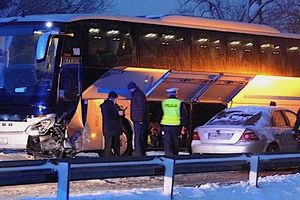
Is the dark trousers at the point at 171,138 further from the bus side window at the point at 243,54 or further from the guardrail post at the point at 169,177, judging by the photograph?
Result: the bus side window at the point at 243,54

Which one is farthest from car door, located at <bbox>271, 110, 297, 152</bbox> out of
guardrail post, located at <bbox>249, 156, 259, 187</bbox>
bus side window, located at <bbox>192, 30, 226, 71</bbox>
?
guardrail post, located at <bbox>249, 156, 259, 187</bbox>

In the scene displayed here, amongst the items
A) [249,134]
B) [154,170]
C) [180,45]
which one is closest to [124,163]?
[154,170]

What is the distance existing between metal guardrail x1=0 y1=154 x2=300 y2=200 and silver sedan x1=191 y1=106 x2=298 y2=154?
9.89ft

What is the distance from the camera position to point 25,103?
52.9 feet

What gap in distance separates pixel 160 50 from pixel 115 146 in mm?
4003

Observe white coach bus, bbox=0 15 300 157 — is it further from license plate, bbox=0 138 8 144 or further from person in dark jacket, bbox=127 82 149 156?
person in dark jacket, bbox=127 82 149 156

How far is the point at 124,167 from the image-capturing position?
30.5 ft

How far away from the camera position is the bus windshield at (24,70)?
1616 cm

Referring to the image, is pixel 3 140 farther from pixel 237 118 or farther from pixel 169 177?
pixel 169 177

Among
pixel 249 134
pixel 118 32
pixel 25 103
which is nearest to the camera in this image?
pixel 249 134

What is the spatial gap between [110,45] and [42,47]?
2489 mm

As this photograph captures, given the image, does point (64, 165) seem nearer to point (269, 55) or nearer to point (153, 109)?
point (153, 109)

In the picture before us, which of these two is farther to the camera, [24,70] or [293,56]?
[293,56]

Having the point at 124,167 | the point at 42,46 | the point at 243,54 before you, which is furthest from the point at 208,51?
the point at 124,167
